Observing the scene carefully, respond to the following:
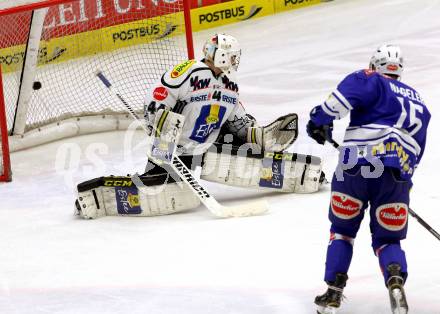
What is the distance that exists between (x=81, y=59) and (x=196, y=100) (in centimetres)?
248

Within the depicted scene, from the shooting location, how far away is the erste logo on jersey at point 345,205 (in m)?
4.53

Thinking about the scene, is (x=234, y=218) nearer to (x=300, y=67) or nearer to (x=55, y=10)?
(x=55, y=10)

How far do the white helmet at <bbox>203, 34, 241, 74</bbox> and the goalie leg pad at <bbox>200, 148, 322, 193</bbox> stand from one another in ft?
1.64

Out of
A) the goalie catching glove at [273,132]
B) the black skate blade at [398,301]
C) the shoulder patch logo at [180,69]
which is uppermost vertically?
the shoulder patch logo at [180,69]

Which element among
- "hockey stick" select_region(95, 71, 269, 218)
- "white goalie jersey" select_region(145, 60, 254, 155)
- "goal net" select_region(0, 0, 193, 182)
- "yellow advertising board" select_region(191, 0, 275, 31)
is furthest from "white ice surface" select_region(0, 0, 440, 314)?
"yellow advertising board" select_region(191, 0, 275, 31)

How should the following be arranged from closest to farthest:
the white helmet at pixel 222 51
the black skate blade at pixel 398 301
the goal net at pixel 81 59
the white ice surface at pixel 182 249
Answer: the black skate blade at pixel 398 301
the white ice surface at pixel 182 249
the white helmet at pixel 222 51
the goal net at pixel 81 59

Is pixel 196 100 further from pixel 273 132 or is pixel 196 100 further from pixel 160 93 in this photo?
pixel 273 132

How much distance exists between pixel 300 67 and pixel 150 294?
16.2 ft

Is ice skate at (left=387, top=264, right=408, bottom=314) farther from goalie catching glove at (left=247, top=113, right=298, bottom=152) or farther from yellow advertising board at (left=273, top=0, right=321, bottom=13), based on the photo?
yellow advertising board at (left=273, top=0, right=321, bottom=13)

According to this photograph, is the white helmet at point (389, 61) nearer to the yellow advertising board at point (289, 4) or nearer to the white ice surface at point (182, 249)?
the white ice surface at point (182, 249)

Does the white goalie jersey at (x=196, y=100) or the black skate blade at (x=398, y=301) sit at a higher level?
the white goalie jersey at (x=196, y=100)

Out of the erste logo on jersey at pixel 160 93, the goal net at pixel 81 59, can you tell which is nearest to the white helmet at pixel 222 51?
the erste logo on jersey at pixel 160 93

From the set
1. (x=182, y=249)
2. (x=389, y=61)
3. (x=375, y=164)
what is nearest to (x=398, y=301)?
(x=375, y=164)

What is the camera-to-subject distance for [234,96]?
261 inches
